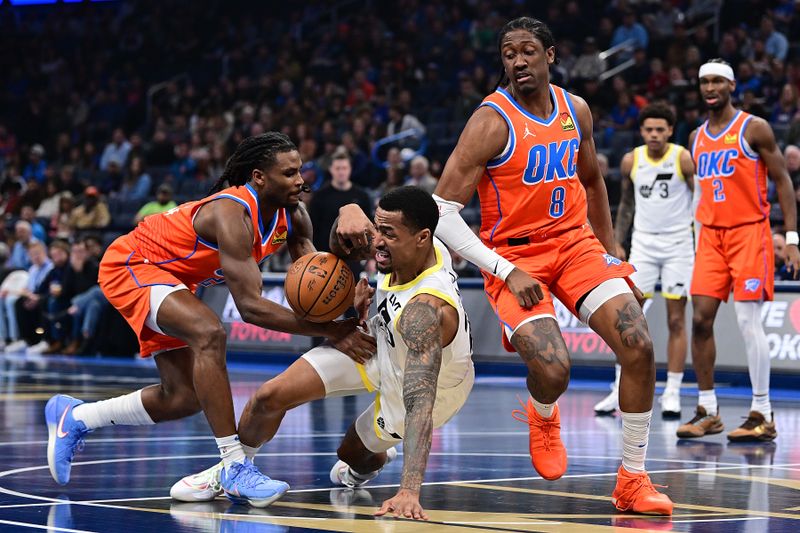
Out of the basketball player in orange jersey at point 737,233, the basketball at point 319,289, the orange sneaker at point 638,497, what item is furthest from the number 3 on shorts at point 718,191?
the basketball at point 319,289

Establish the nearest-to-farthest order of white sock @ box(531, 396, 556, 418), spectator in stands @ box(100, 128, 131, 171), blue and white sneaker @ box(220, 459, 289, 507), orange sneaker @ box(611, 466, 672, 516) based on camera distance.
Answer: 1. orange sneaker @ box(611, 466, 672, 516)
2. blue and white sneaker @ box(220, 459, 289, 507)
3. white sock @ box(531, 396, 556, 418)
4. spectator in stands @ box(100, 128, 131, 171)

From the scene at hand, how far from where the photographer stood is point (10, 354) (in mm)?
18062

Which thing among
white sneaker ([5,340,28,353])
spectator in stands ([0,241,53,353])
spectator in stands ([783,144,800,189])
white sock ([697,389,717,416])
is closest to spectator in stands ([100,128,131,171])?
spectator in stands ([0,241,53,353])

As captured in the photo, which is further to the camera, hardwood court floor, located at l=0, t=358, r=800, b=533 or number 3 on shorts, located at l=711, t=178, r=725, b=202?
number 3 on shorts, located at l=711, t=178, r=725, b=202

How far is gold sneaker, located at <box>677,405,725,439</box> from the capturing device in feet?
29.2

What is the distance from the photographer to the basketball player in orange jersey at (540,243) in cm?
605

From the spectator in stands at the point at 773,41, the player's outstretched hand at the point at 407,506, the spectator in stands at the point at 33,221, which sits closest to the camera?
the player's outstretched hand at the point at 407,506

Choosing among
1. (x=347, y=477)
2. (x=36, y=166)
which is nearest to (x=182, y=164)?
(x=36, y=166)

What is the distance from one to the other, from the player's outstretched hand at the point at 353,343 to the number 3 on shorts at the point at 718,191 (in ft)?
12.3

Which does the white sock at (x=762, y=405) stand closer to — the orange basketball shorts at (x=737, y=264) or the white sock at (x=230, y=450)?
the orange basketball shorts at (x=737, y=264)

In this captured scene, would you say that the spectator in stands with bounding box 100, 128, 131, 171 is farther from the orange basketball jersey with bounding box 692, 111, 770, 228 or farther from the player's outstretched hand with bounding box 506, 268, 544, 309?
the player's outstretched hand with bounding box 506, 268, 544, 309

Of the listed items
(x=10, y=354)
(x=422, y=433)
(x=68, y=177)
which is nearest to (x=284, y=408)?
(x=422, y=433)

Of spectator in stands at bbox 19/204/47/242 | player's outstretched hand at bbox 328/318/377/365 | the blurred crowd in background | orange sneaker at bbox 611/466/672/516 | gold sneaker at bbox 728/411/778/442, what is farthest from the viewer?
spectator in stands at bbox 19/204/47/242

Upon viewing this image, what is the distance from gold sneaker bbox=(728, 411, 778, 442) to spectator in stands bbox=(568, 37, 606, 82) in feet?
33.8
